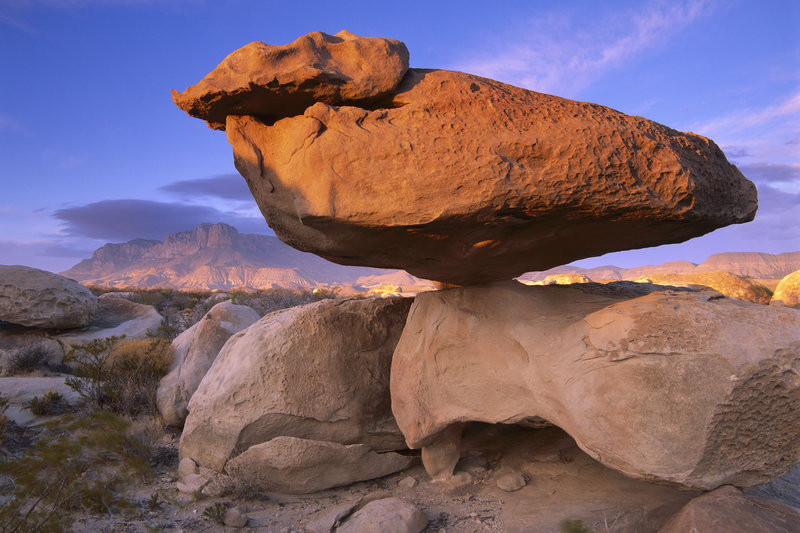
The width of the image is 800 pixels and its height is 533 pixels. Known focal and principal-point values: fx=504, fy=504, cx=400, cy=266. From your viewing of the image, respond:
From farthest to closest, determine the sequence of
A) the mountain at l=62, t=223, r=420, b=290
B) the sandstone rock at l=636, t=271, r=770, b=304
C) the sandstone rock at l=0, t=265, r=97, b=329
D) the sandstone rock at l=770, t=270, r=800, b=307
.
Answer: the mountain at l=62, t=223, r=420, b=290 < the sandstone rock at l=636, t=271, r=770, b=304 < the sandstone rock at l=770, t=270, r=800, b=307 < the sandstone rock at l=0, t=265, r=97, b=329

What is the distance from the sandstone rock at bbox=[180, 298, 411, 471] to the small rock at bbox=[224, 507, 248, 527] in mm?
745

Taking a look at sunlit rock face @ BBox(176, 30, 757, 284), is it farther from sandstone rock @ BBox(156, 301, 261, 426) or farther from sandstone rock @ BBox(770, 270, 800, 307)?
sandstone rock @ BBox(770, 270, 800, 307)

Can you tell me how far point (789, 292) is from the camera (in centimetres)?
1617

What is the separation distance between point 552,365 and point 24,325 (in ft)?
37.3

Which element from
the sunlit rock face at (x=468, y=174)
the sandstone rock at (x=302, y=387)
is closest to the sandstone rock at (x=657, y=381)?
the sunlit rock face at (x=468, y=174)

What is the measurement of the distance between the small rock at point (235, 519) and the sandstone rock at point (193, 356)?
2.74 m

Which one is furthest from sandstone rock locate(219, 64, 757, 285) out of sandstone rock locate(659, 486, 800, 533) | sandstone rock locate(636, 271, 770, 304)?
sandstone rock locate(636, 271, 770, 304)

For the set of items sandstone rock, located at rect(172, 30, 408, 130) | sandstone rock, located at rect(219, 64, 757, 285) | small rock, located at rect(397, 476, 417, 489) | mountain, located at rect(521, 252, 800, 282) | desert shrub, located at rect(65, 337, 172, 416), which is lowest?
small rock, located at rect(397, 476, 417, 489)

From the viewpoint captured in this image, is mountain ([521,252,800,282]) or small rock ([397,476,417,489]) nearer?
small rock ([397,476,417,489])

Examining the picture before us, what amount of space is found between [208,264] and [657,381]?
13374 centimetres

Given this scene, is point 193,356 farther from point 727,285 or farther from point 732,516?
point 727,285

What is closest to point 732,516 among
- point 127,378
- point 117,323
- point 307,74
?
point 307,74

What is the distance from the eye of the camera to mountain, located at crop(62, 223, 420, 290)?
11256 centimetres

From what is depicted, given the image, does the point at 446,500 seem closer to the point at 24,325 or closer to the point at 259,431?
the point at 259,431
